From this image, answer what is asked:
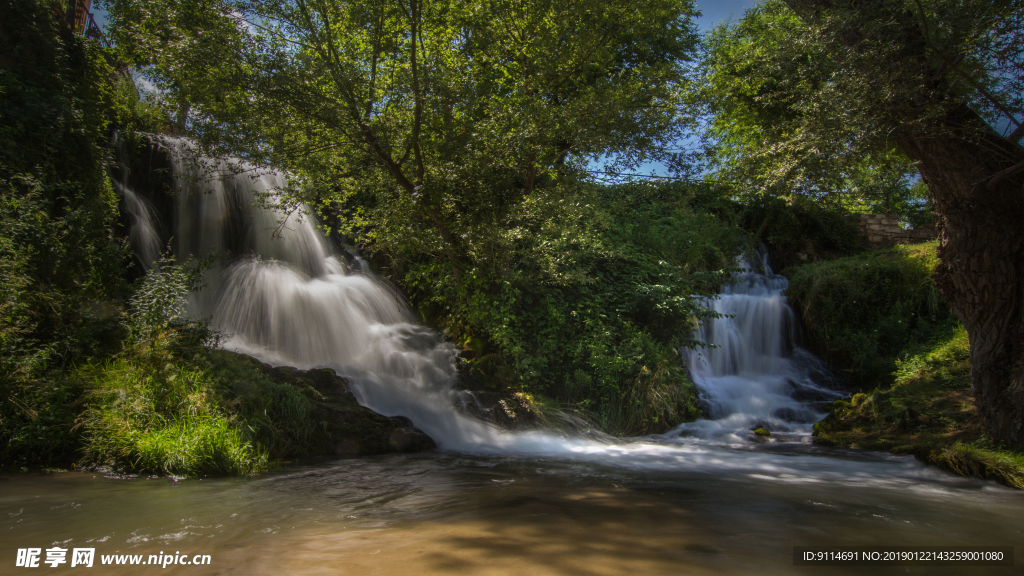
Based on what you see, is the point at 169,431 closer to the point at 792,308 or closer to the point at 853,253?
the point at 792,308

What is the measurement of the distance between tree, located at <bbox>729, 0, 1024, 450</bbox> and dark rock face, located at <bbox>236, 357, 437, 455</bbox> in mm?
6906

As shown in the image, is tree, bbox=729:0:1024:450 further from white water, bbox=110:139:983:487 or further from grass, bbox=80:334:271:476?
grass, bbox=80:334:271:476

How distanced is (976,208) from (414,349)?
931 cm

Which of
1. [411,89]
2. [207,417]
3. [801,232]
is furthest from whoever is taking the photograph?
[801,232]

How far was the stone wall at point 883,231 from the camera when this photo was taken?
1781cm

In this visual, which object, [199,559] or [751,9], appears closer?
[199,559]

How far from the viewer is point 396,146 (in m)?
9.62

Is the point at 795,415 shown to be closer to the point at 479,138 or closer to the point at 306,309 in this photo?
the point at 479,138

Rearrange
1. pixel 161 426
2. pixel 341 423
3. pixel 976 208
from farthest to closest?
pixel 341 423 < pixel 976 208 < pixel 161 426

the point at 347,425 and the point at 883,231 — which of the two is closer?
the point at 347,425

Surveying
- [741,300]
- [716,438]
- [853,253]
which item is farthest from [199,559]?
[853,253]

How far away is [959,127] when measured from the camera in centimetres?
611

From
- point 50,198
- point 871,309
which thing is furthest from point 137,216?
point 871,309

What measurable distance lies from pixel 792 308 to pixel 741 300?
51.0 inches
